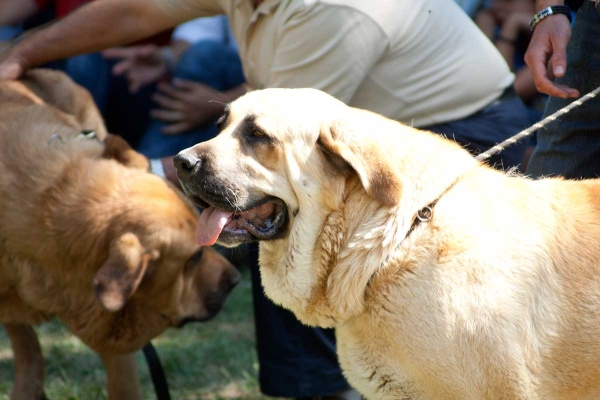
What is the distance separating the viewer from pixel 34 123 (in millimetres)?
4102

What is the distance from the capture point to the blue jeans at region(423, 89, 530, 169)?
3854 millimetres

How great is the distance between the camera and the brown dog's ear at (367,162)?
2697 mm

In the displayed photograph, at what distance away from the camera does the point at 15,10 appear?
21.0ft

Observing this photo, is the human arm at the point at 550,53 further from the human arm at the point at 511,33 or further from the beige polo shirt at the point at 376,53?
the human arm at the point at 511,33

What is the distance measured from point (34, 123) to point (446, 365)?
2.67 m

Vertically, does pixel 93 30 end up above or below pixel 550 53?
below

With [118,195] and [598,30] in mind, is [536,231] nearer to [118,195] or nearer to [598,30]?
[598,30]

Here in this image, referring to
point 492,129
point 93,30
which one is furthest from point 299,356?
point 93,30

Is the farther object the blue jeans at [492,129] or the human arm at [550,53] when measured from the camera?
the blue jeans at [492,129]

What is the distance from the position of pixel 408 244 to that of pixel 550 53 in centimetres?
123

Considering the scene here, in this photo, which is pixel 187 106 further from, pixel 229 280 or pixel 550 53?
pixel 550 53

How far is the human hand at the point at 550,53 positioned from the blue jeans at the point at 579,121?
0.73ft

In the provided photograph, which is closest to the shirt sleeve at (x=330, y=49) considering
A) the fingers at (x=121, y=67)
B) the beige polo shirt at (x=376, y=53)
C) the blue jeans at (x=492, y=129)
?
the beige polo shirt at (x=376, y=53)

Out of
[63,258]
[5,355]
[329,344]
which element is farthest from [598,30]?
[5,355]
